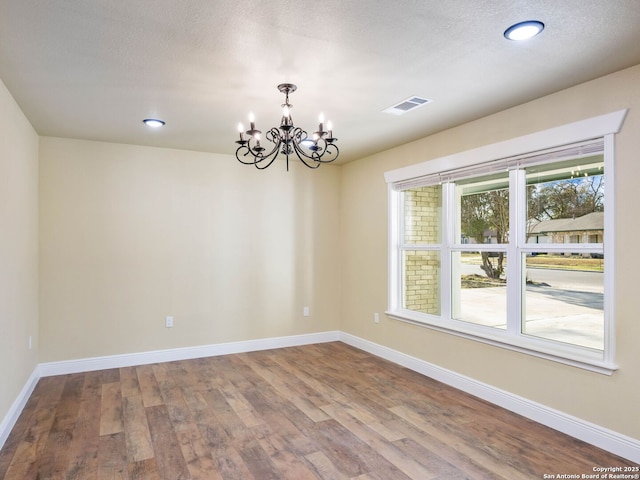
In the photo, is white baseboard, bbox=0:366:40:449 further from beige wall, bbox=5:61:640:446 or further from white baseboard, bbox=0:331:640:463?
beige wall, bbox=5:61:640:446

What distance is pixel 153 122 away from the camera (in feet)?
12.4

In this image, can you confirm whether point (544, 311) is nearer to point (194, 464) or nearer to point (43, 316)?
point (194, 464)

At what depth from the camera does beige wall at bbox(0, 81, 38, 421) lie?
293 cm

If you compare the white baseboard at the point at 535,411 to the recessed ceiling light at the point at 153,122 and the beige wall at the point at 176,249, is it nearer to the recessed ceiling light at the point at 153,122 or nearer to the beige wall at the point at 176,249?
the beige wall at the point at 176,249

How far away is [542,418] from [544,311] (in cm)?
80

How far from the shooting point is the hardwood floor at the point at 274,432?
8.25 feet

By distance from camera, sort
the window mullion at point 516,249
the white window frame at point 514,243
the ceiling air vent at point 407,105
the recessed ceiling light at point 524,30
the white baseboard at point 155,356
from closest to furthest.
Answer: the recessed ceiling light at point 524,30, the white window frame at point 514,243, the ceiling air vent at point 407,105, the window mullion at point 516,249, the white baseboard at point 155,356

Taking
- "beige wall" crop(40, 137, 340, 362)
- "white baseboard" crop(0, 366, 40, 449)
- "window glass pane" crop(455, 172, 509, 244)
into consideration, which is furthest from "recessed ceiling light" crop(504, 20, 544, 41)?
"white baseboard" crop(0, 366, 40, 449)

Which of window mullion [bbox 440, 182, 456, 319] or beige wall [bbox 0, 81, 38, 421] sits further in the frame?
window mullion [bbox 440, 182, 456, 319]

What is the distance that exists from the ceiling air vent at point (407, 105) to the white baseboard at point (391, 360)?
243 centimetres

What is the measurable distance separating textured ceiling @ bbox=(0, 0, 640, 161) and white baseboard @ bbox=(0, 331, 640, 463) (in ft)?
7.72

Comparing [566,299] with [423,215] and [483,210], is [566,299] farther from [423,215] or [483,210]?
[423,215]

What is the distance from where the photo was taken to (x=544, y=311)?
3293mm

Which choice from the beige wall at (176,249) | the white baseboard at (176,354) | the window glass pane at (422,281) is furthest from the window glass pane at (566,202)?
the white baseboard at (176,354)
